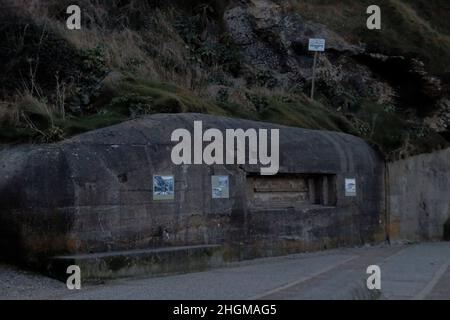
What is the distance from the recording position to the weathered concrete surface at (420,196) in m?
18.1

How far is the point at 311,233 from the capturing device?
15.2m

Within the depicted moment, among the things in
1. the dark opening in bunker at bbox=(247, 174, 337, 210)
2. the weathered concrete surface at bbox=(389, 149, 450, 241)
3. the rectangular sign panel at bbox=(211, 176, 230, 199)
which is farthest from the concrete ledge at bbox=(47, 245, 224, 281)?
the weathered concrete surface at bbox=(389, 149, 450, 241)

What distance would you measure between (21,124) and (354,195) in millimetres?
7916

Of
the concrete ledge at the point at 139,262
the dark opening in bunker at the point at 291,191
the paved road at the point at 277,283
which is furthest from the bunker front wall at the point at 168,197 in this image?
the paved road at the point at 277,283

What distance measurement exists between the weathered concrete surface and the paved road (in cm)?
451

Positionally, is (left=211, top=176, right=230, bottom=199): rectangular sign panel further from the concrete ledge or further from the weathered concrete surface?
the weathered concrete surface

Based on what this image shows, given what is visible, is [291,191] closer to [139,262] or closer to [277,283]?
[139,262]

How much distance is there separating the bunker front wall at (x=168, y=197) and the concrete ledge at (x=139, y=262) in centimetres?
40

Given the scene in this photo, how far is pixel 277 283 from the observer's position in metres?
9.95

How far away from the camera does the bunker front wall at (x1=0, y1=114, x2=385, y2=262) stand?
1099cm

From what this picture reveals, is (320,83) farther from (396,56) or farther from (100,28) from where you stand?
(100,28)

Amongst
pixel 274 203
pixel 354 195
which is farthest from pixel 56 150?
pixel 354 195

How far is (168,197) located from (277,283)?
320 cm

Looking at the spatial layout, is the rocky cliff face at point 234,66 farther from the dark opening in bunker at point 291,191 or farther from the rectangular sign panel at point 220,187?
the rectangular sign panel at point 220,187
